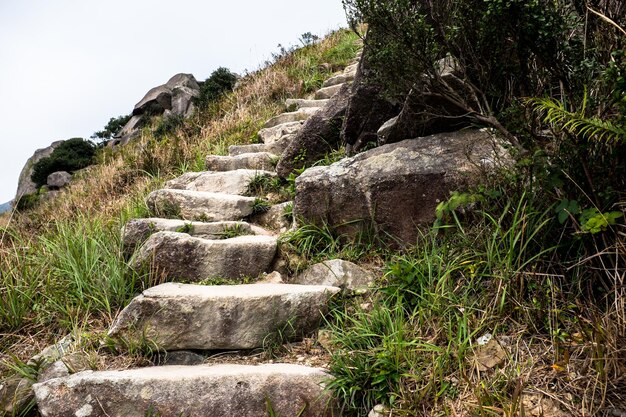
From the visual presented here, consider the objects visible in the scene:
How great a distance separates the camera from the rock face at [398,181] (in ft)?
10.1

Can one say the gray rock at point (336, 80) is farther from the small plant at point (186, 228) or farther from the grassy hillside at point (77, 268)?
the small plant at point (186, 228)

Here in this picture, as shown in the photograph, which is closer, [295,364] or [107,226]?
[295,364]

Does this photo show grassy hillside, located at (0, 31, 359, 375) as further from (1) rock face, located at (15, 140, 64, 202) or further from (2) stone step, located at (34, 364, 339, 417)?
(1) rock face, located at (15, 140, 64, 202)

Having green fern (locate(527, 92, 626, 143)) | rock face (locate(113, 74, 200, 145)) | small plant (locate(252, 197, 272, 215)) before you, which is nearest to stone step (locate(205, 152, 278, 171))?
small plant (locate(252, 197, 272, 215))

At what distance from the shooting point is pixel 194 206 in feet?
13.9

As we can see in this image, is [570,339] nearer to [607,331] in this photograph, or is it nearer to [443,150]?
[607,331]

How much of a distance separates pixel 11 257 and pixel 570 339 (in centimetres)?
364

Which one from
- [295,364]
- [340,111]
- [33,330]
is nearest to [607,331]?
[295,364]

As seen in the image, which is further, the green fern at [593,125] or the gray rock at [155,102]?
the gray rock at [155,102]

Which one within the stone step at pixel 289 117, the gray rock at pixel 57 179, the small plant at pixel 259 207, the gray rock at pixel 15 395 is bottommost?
the small plant at pixel 259 207

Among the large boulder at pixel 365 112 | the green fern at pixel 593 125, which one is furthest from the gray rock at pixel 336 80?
the green fern at pixel 593 125

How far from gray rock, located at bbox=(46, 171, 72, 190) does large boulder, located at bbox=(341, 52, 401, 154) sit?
34.2 feet

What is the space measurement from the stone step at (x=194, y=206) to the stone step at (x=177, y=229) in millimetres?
314

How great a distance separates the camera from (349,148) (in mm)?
4301
